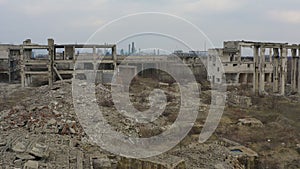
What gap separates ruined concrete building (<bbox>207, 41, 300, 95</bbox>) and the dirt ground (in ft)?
13.6

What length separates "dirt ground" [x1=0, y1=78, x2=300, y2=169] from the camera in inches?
332

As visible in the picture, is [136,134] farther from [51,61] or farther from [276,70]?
[276,70]

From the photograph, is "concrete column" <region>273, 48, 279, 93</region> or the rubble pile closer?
the rubble pile

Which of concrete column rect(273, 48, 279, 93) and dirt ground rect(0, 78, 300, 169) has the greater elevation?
concrete column rect(273, 48, 279, 93)

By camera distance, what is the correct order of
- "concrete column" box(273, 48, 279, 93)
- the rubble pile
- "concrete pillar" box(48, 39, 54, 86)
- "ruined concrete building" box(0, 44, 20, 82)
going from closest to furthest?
the rubble pile, "concrete pillar" box(48, 39, 54, 86), "concrete column" box(273, 48, 279, 93), "ruined concrete building" box(0, 44, 20, 82)

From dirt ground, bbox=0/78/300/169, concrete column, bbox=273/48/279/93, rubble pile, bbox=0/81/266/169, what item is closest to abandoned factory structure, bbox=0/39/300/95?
concrete column, bbox=273/48/279/93

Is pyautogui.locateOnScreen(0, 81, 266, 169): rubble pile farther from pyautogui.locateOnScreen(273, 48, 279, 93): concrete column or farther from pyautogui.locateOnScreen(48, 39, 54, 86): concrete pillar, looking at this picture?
pyautogui.locateOnScreen(273, 48, 279, 93): concrete column

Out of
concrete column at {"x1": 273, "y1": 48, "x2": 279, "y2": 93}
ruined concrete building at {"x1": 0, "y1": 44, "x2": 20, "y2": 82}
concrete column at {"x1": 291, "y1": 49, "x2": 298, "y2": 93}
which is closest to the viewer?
concrete column at {"x1": 273, "y1": 48, "x2": 279, "y2": 93}

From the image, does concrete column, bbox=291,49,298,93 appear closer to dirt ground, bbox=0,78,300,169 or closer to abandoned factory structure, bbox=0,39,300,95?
abandoned factory structure, bbox=0,39,300,95

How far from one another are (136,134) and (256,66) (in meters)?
12.8

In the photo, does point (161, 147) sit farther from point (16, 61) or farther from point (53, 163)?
point (16, 61)

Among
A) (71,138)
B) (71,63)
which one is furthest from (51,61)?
(71,138)

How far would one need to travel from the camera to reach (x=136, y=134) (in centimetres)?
1161

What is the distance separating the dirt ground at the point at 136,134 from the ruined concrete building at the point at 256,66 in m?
4.13
